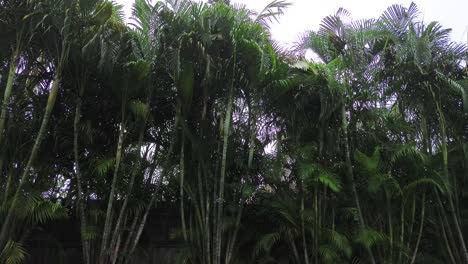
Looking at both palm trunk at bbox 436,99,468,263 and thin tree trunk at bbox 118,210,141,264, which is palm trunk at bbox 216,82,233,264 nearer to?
thin tree trunk at bbox 118,210,141,264

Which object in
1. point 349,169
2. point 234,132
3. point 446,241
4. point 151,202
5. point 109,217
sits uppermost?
point 234,132

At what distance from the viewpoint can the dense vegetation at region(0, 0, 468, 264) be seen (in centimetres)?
716

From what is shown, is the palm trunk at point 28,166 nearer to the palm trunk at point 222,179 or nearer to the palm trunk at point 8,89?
the palm trunk at point 8,89

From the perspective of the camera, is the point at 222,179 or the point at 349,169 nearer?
the point at 222,179

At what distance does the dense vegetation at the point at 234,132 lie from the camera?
7160 mm

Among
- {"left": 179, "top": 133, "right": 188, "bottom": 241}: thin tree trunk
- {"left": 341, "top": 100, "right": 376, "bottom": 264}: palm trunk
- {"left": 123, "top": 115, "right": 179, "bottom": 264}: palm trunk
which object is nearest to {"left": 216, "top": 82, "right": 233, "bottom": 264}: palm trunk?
{"left": 179, "top": 133, "right": 188, "bottom": 241}: thin tree trunk

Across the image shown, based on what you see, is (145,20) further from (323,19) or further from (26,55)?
(323,19)

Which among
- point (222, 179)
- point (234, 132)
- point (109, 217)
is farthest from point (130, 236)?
point (234, 132)

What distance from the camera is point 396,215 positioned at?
7.87 meters

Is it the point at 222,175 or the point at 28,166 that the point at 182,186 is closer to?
the point at 222,175

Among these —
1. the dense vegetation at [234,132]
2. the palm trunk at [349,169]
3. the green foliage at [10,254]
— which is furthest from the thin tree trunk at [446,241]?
the green foliage at [10,254]

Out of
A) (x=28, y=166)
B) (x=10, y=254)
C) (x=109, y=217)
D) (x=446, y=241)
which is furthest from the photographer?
(x=446, y=241)

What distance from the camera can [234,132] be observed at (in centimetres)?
821

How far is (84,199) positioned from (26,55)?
2369 millimetres
